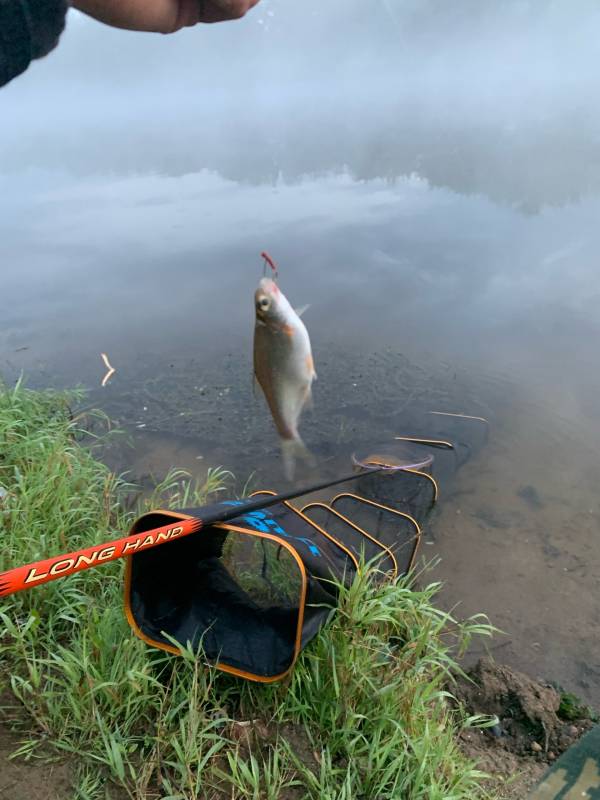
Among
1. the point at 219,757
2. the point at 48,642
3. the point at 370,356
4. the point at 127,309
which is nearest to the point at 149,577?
the point at 48,642

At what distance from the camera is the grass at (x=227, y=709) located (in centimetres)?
199

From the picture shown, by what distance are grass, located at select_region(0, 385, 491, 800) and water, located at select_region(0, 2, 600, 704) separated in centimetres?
159

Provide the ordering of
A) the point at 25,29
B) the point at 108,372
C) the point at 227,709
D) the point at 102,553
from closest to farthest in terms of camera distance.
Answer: the point at 25,29
the point at 102,553
the point at 227,709
the point at 108,372

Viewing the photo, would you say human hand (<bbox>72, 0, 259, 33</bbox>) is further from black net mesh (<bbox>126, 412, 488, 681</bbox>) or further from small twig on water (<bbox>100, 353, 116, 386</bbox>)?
small twig on water (<bbox>100, 353, 116, 386</bbox>)

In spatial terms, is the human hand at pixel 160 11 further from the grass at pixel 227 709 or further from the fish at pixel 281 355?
the grass at pixel 227 709

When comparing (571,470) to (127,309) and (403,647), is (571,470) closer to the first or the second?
(403,647)

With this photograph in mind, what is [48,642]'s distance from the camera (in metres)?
2.51

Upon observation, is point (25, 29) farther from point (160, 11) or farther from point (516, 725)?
point (516, 725)

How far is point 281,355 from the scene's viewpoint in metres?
2.02

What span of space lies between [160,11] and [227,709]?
2541 mm

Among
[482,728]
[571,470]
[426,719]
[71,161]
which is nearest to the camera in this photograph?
[426,719]

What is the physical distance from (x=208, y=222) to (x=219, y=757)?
46.2 feet

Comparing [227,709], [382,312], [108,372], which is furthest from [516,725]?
[382,312]

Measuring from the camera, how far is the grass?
1988mm
